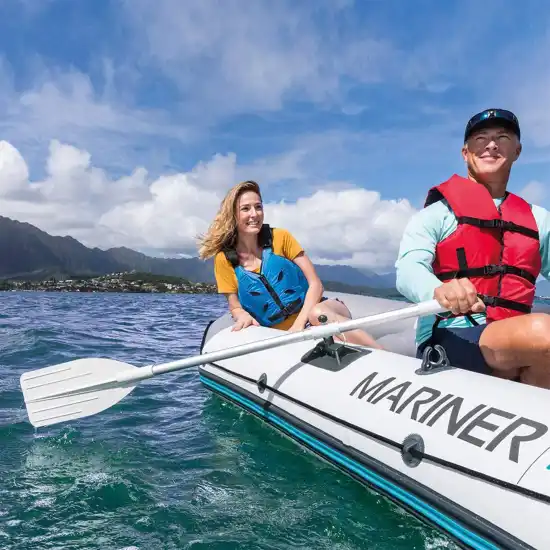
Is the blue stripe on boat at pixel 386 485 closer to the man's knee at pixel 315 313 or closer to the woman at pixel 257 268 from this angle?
the man's knee at pixel 315 313

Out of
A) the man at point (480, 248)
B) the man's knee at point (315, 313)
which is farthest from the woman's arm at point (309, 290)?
the man at point (480, 248)

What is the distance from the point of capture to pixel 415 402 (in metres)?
2.55

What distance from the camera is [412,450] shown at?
2402 mm

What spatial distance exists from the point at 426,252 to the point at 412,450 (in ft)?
3.21

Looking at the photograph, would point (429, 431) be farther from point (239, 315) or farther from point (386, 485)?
point (239, 315)

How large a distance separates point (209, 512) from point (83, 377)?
1.82m

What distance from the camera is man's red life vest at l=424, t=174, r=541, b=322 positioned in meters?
2.76

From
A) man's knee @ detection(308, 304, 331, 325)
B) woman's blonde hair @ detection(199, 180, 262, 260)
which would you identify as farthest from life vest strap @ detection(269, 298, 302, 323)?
woman's blonde hair @ detection(199, 180, 262, 260)

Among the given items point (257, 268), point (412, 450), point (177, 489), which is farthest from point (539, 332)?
point (257, 268)

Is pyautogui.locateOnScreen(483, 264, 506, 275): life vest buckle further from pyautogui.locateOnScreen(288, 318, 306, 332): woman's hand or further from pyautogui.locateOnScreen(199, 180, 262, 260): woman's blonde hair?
pyautogui.locateOnScreen(199, 180, 262, 260): woman's blonde hair

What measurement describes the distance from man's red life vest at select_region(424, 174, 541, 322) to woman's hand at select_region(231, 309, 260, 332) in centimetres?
213

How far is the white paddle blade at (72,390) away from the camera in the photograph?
3.72 m

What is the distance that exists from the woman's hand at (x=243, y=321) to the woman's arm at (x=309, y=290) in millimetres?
408

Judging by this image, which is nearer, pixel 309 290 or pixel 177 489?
pixel 177 489
